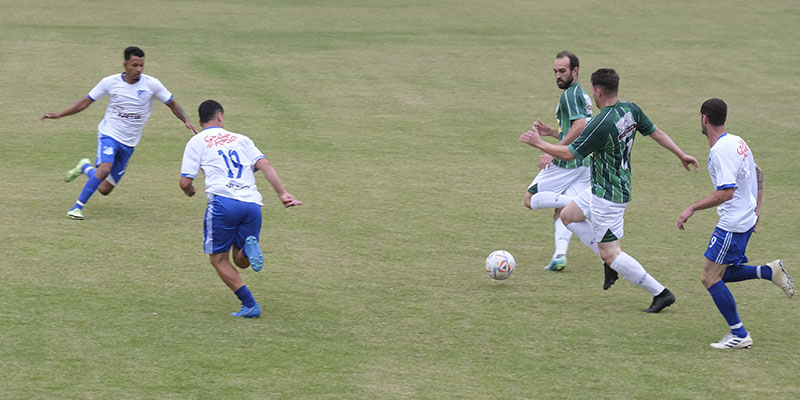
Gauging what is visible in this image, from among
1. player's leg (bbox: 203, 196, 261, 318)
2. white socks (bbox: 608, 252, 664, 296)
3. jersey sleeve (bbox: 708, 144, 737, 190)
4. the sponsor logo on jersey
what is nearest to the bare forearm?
white socks (bbox: 608, 252, 664, 296)

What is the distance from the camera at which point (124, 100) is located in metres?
12.0

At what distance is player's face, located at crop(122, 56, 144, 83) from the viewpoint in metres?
11.8

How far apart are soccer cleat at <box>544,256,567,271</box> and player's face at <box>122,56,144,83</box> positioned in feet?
18.5

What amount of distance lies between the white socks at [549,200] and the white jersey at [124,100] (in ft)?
16.2

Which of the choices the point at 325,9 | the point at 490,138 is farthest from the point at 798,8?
the point at 490,138

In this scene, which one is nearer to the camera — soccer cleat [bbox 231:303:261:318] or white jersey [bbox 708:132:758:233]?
white jersey [bbox 708:132:758:233]

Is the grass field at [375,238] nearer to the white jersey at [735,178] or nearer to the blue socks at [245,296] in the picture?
the blue socks at [245,296]

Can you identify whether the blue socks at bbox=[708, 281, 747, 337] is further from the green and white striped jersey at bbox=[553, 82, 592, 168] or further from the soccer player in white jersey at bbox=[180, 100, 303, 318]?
the soccer player in white jersey at bbox=[180, 100, 303, 318]

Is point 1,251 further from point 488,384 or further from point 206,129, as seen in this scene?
point 488,384

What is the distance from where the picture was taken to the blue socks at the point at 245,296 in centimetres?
837

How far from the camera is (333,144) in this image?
1639cm

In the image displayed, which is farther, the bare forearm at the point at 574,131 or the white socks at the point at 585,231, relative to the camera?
the bare forearm at the point at 574,131

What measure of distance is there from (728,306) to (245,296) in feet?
13.6

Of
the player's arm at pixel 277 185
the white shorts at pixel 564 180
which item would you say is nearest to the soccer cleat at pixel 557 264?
the white shorts at pixel 564 180
